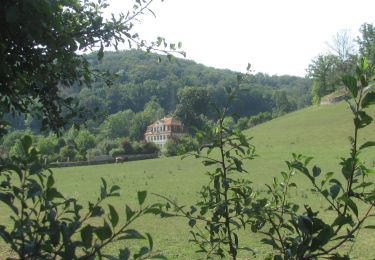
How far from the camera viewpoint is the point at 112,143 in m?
59.8

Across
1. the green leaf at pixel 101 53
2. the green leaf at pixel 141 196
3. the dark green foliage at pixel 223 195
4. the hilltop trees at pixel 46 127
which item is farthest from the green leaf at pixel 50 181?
the green leaf at pixel 101 53

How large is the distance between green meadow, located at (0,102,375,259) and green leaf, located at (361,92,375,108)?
0.60 meters

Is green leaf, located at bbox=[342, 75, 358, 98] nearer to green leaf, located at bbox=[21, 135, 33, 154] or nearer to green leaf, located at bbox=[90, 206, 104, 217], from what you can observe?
green leaf, located at bbox=[90, 206, 104, 217]

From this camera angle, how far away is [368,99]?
125 centimetres

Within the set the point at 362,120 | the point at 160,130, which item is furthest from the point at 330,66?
the point at 362,120

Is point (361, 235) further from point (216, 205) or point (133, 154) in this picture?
point (133, 154)

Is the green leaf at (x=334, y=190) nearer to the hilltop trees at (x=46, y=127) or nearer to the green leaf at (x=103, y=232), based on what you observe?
the hilltop trees at (x=46, y=127)

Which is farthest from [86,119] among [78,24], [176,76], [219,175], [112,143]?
[176,76]

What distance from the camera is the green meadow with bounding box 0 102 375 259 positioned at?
8.68 meters

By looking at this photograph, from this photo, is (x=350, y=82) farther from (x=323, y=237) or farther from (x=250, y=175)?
(x=250, y=175)

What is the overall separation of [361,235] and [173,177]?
44.8ft

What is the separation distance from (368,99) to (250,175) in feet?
65.2

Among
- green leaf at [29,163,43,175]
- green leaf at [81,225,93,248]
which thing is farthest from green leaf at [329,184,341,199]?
green leaf at [29,163,43,175]

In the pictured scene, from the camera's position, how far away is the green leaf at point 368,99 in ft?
4.06
